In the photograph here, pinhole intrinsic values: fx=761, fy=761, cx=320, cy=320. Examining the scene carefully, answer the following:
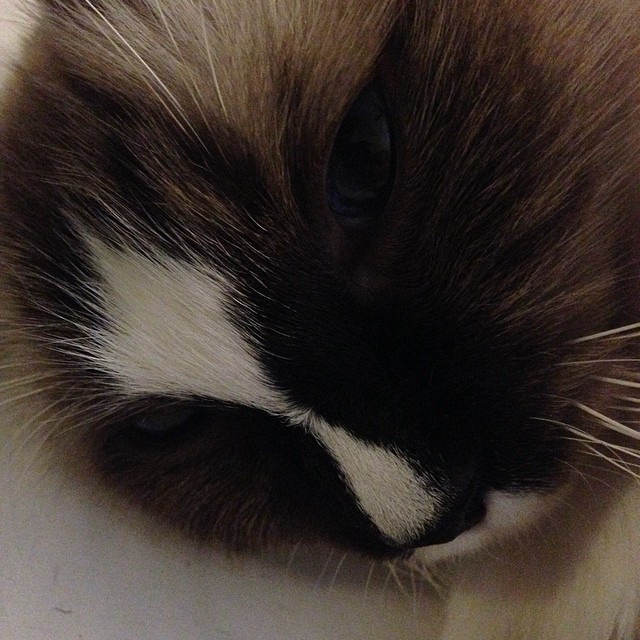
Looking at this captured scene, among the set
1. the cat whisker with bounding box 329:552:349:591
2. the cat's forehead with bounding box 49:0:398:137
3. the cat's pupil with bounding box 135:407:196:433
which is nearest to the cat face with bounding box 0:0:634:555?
the cat's forehead with bounding box 49:0:398:137

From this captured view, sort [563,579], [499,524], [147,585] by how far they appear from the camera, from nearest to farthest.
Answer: [499,524] < [563,579] < [147,585]

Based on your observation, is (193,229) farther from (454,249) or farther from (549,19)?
(549,19)

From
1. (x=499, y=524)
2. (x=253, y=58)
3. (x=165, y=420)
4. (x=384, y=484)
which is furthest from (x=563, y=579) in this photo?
(x=253, y=58)

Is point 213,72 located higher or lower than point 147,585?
higher

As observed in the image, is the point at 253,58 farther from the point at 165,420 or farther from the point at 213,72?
the point at 165,420

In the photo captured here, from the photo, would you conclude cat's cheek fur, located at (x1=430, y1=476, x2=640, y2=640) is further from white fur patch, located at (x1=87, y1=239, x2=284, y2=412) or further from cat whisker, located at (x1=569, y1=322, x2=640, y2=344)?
white fur patch, located at (x1=87, y1=239, x2=284, y2=412)
